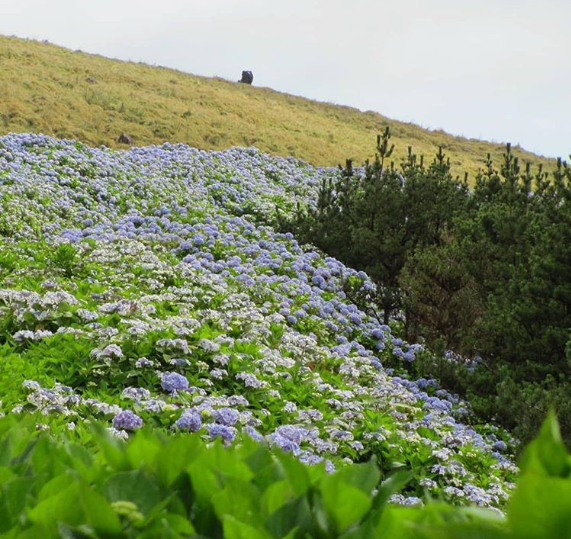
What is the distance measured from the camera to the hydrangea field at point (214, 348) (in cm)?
507

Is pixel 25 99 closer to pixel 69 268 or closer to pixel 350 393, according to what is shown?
pixel 69 268

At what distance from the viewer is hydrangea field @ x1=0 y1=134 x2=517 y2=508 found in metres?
5.07

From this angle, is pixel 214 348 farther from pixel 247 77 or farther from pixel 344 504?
pixel 247 77

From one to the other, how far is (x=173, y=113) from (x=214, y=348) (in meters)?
24.9

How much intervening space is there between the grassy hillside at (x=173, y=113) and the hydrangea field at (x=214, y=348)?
11.3m

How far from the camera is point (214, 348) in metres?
6.24

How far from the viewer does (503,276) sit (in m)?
9.24

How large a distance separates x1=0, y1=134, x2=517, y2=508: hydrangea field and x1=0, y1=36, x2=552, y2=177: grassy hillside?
1126 centimetres

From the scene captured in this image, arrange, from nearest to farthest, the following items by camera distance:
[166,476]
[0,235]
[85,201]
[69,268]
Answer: [166,476] < [69,268] < [0,235] < [85,201]

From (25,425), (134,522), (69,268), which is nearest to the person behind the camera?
(134,522)

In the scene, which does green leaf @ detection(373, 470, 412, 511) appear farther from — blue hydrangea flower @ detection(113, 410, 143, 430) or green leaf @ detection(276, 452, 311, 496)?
blue hydrangea flower @ detection(113, 410, 143, 430)

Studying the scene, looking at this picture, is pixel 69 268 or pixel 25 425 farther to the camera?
pixel 69 268

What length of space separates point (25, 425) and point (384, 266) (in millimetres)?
9685

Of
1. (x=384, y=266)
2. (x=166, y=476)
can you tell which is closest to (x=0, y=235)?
(x=384, y=266)
